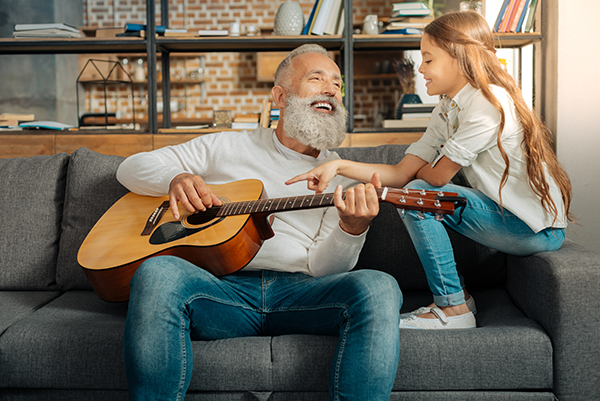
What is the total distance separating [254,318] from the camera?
4.06 ft

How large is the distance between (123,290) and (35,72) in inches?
161

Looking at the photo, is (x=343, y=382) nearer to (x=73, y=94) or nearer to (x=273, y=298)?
(x=273, y=298)

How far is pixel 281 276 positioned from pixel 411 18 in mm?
2000

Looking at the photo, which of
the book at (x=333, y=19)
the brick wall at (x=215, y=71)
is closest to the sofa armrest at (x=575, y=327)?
the book at (x=333, y=19)

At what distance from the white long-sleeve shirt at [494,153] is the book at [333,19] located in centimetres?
146

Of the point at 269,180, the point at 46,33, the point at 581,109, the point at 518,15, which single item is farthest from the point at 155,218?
the point at 518,15

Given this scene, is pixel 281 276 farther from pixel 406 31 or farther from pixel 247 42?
pixel 406 31

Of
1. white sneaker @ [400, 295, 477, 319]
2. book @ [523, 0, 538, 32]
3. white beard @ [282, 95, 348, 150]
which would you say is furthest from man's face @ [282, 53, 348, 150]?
book @ [523, 0, 538, 32]

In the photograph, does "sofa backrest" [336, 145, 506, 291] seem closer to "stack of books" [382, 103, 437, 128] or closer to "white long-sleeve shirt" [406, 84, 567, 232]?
"white long-sleeve shirt" [406, 84, 567, 232]

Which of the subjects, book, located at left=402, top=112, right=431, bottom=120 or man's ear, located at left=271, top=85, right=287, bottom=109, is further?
book, located at left=402, top=112, right=431, bottom=120

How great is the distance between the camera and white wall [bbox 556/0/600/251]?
230 centimetres

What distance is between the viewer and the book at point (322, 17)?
2596 mm

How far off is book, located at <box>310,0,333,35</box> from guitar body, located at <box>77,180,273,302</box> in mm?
1537

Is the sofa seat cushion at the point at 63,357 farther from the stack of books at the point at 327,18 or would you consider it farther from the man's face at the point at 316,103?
the stack of books at the point at 327,18
